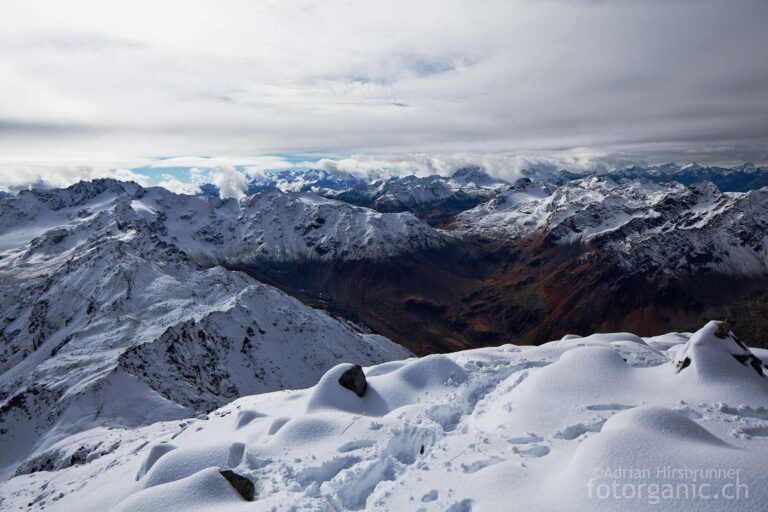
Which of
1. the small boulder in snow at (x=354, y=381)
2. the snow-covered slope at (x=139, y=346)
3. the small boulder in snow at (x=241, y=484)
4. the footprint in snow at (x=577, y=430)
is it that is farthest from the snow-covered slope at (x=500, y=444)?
the snow-covered slope at (x=139, y=346)

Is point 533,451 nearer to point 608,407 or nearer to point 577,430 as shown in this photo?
point 577,430

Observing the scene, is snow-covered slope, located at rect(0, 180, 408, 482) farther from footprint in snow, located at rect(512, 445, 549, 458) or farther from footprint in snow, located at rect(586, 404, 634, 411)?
footprint in snow, located at rect(586, 404, 634, 411)

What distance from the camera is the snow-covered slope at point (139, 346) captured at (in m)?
77.6

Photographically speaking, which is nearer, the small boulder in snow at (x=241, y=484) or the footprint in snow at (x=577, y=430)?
the small boulder in snow at (x=241, y=484)

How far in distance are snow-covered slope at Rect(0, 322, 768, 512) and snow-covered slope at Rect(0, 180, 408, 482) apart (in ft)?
185

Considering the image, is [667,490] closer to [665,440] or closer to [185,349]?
[665,440]

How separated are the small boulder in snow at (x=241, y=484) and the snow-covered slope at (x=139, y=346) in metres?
58.5

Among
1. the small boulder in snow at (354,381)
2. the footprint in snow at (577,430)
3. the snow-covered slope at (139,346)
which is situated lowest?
the snow-covered slope at (139,346)

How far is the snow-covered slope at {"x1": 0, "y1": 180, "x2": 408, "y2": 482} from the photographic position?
254 ft

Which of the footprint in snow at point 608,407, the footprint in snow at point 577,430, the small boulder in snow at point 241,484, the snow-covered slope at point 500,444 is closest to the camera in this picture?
the snow-covered slope at point 500,444

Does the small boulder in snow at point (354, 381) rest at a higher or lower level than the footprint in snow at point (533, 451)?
lower

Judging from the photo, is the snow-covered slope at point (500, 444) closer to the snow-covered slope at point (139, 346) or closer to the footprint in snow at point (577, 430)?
the footprint in snow at point (577, 430)

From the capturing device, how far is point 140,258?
161250 millimetres

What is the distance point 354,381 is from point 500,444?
12.7 m
